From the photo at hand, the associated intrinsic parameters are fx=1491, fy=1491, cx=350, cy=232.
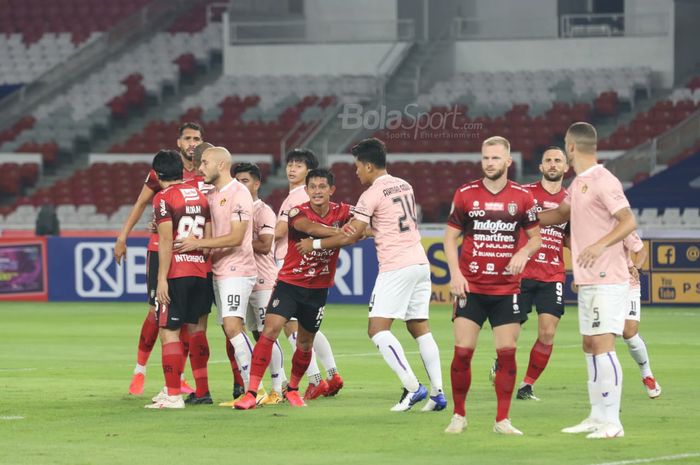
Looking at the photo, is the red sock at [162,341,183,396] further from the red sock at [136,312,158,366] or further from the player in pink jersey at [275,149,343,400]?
the player in pink jersey at [275,149,343,400]

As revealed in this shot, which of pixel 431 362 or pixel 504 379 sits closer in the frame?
pixel 504 379

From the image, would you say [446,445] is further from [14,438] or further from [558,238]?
[558,238]

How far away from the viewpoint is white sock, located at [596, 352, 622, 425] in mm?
10516

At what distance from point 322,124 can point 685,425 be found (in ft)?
94.1

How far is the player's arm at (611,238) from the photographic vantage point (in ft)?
33.7

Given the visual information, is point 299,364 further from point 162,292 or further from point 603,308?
point 603,308

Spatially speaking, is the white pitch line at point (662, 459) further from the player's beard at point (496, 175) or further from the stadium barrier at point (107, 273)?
the stadium barrier at point (107, 273)

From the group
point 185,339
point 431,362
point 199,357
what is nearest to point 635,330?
point 431,362

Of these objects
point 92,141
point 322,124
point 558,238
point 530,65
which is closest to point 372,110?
point 322,124

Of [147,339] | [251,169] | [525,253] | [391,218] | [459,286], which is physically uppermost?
[251,169]

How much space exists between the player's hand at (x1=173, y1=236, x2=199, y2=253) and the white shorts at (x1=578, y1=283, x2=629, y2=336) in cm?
350

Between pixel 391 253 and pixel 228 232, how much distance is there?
59.3 inches

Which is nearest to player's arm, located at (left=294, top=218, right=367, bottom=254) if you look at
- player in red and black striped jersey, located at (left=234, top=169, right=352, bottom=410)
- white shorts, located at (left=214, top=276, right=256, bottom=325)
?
player in red and black striped jersey, located at (left=234, top=169, right=352, bottom=410)

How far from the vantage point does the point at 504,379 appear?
35.0ft
